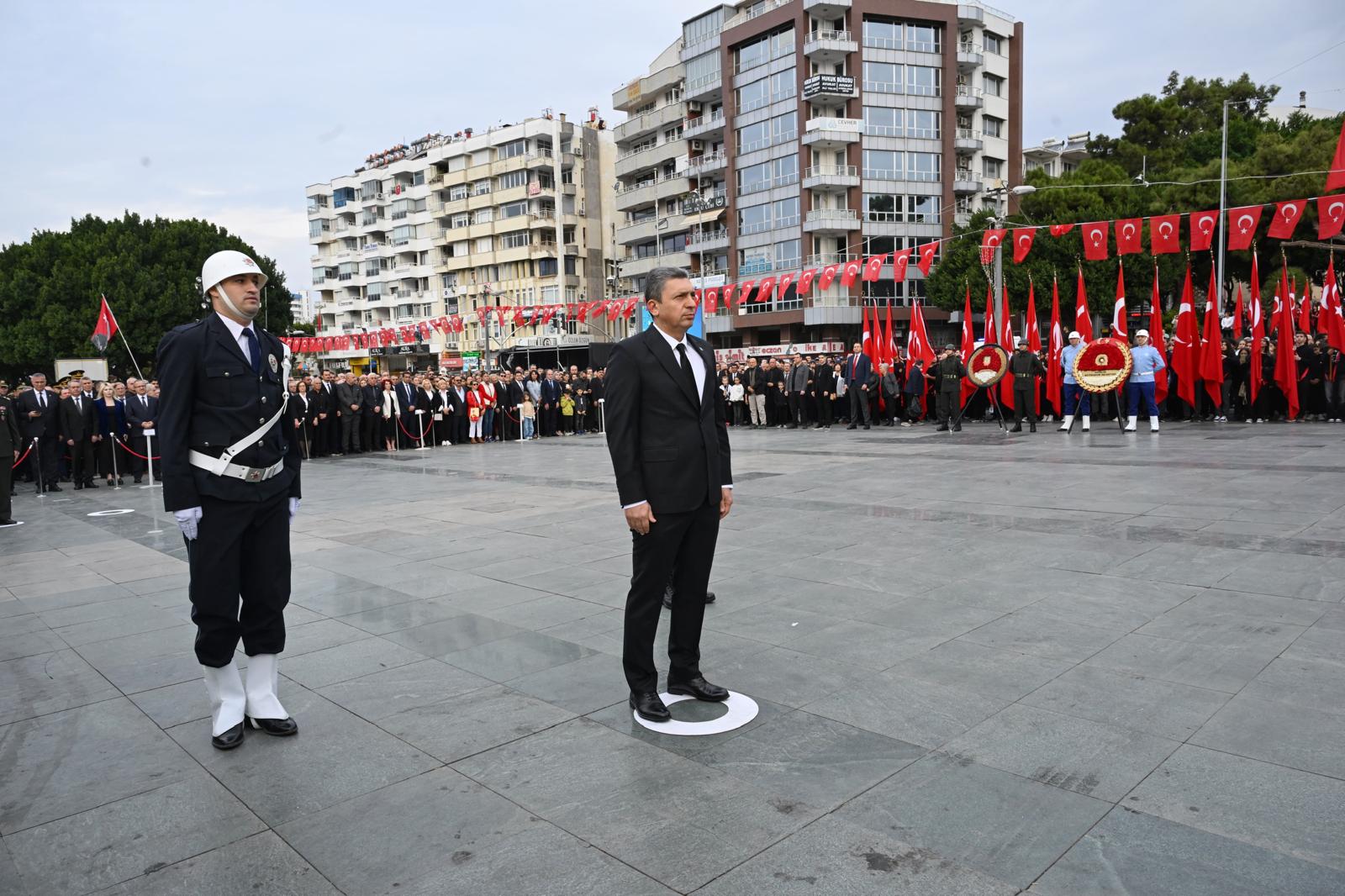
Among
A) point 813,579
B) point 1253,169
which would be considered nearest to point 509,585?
point 813,579

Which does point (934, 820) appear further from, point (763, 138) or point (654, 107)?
point (654, 107)

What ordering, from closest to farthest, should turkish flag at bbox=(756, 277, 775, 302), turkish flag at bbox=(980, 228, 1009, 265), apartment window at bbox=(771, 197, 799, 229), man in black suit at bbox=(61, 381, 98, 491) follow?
man in black suit at bbox=(61, 381, 98, 491) → turkish flag at bbox=(980, 228, 1009, 265) → turkish flag at bbox=(756, 277, 775, 302) → apartment window at bbox=(771, 197, 799, 229)

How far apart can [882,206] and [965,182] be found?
6212 millimetres

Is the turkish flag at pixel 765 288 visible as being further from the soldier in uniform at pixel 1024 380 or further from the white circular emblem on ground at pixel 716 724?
the white circular emblem on ground at pixel 716 724

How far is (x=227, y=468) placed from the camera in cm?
386

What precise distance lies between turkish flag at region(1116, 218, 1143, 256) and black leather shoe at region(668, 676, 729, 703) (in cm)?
2083

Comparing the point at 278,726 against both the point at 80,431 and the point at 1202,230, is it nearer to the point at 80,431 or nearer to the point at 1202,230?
the point at 80,431

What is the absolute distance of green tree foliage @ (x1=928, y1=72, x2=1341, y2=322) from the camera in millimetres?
36500

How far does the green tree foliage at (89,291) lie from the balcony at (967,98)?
4645 cm

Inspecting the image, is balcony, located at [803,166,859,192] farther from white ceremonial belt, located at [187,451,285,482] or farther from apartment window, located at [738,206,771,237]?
white ceremonial belt, located at [187,451,285,482]

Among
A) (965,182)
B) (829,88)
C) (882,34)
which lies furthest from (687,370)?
(965,182)

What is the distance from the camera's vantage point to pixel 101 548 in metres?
9.20

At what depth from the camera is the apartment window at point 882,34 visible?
54.3 m

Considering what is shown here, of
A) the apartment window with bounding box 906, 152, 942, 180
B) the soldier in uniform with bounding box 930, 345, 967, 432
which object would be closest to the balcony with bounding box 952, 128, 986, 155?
the apartment window with bounding box 906, 152, 942, 180
